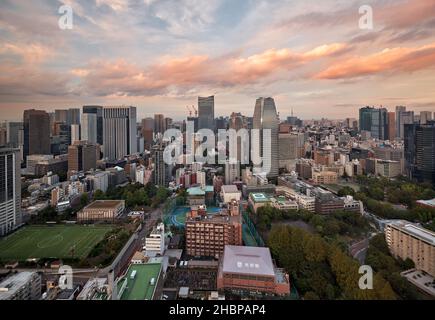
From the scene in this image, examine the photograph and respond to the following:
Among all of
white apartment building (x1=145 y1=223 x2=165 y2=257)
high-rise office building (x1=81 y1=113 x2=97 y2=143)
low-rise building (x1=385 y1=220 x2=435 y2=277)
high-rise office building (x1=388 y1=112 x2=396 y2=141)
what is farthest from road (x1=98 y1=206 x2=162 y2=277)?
high-rise office building (x1=388 y1=112 x2=396 y2=141)

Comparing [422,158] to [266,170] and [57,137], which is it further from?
[57,137]

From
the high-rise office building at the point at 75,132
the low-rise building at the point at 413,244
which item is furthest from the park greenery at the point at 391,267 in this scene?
the high-rise office building at the point at 75,132

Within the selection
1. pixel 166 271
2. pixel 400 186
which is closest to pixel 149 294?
pixel 166 271

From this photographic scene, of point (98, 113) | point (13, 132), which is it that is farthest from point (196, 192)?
point (98, 113)

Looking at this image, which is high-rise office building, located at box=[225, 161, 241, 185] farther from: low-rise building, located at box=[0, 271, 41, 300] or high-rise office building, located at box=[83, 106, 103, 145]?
low-rise building, located at box=[0, 271, 41, 300]

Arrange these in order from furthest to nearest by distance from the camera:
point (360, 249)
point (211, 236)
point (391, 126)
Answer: point (391, 126) → point (211, 236) → point (360, 249)

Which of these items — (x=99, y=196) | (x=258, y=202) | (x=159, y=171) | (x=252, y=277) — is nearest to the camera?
(x=252, y=277)

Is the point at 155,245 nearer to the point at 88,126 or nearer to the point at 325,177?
the point at 325,177

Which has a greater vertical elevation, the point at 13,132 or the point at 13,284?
the point at 13,132
